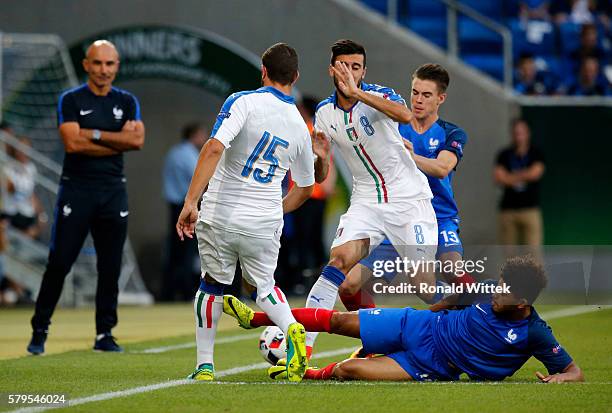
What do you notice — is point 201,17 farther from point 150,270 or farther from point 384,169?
point 384,169

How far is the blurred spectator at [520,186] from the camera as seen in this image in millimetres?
16844

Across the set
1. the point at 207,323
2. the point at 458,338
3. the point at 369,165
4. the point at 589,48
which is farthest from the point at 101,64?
the point at 589,48

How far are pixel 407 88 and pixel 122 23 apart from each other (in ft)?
14.0

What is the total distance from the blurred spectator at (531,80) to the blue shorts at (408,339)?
11.2 meters

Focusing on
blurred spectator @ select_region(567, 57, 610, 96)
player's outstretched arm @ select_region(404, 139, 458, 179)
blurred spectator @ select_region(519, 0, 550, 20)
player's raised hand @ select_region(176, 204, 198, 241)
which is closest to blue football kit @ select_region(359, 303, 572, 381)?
player's raised hand @ select_region(176, 204, 198, 241)

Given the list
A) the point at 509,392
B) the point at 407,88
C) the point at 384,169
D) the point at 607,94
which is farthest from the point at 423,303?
the point at 607,94

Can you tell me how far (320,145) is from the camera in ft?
28.0

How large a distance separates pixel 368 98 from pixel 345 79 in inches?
8.9

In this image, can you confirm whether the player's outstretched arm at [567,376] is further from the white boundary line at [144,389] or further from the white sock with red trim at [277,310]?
the white boundary line at [144,389]

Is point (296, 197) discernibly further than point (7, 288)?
No

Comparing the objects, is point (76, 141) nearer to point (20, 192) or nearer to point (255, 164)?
point (255, 164)

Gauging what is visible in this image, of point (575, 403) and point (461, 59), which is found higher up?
point (461, 59)

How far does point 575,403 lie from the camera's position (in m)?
6.49

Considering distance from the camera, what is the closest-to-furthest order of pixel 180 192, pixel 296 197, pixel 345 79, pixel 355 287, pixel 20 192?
pixel 296 197 < pixel 345 79 < pixel 355 287 < pixel 20 192 < pixel 180 192
